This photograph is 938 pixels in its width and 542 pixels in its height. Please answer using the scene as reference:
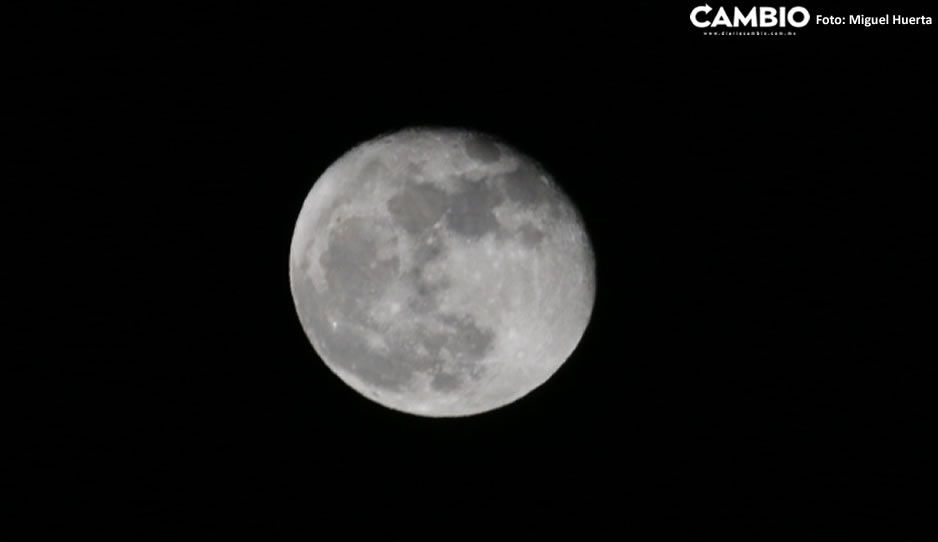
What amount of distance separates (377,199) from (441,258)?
1.43 feet

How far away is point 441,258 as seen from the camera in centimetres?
304

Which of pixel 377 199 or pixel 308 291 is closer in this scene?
pixel 377 199

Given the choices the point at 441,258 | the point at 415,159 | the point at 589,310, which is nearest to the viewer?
the point at 441,258

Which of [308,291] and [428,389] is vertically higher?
[308,291]

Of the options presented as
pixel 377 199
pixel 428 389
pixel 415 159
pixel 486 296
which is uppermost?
pixel 415 159

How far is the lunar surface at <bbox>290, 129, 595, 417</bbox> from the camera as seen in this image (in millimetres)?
3070

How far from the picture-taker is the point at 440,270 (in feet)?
9.99

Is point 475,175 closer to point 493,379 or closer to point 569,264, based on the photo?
point 569,264

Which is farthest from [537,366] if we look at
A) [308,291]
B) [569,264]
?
[308,291]

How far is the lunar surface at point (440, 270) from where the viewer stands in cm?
307

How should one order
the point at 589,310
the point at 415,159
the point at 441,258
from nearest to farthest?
the point at 441,258 → the point at 415,159 → the point at 589,310

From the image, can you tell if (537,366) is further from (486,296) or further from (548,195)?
(548,195)

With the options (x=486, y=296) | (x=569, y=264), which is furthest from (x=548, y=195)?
(x=486, y=296)

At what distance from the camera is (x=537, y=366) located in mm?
A: 3396
